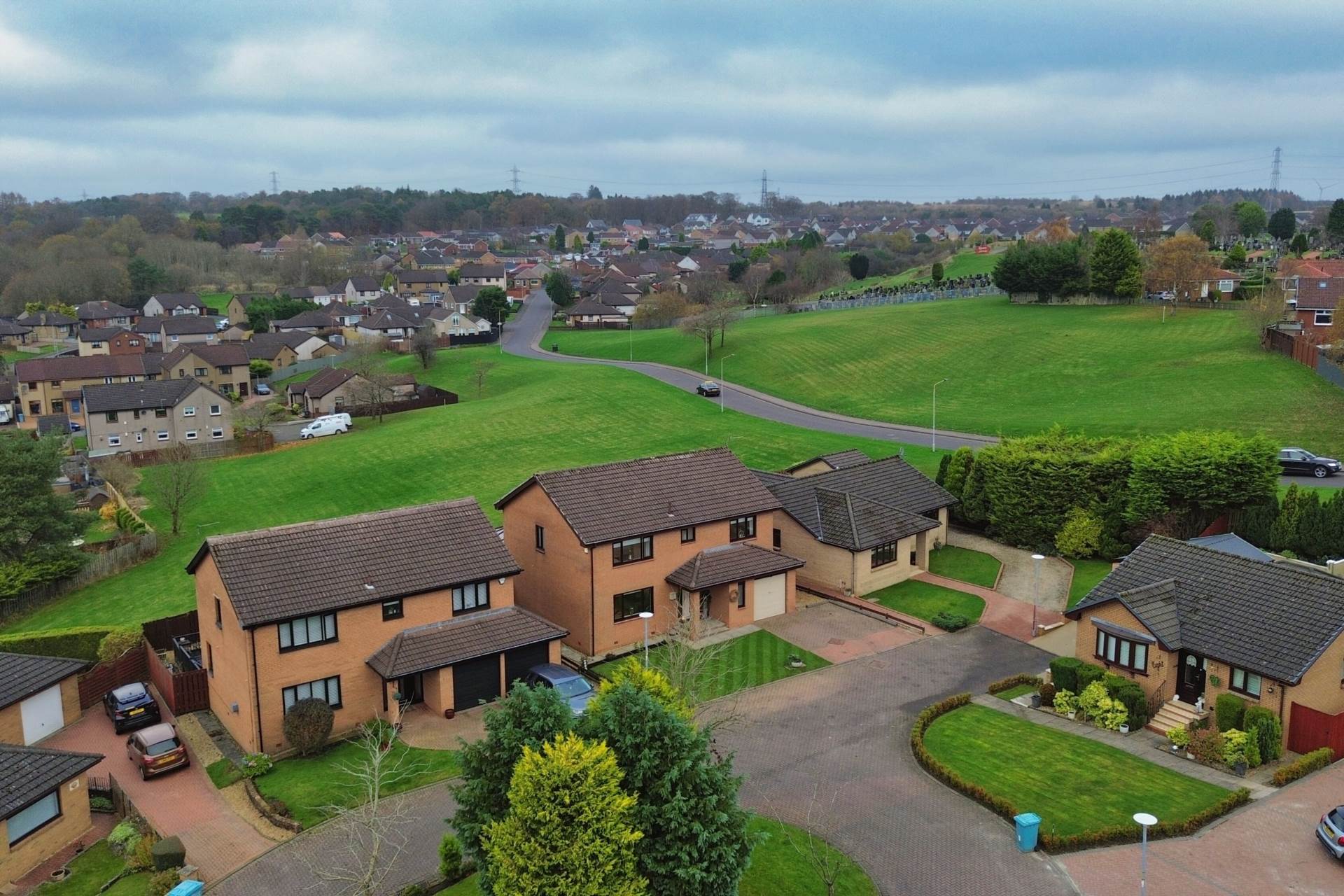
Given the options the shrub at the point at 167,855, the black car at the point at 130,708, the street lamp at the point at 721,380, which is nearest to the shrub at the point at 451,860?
the shrub at the point at 167,855

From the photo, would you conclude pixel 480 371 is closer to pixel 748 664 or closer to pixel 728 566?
pixel 728 566

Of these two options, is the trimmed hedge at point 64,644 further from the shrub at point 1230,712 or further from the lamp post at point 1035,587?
the shrub at point 1230,712

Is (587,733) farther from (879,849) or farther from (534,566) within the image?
(534,566)

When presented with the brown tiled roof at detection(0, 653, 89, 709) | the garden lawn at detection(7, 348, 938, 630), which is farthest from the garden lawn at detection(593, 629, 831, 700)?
the garden lawn at detection(7, 348, 938, 630)

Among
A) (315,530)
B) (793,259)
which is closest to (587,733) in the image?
(315,530)

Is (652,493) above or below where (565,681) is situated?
above

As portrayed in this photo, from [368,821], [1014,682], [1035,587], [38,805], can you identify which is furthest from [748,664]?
[38,805]
